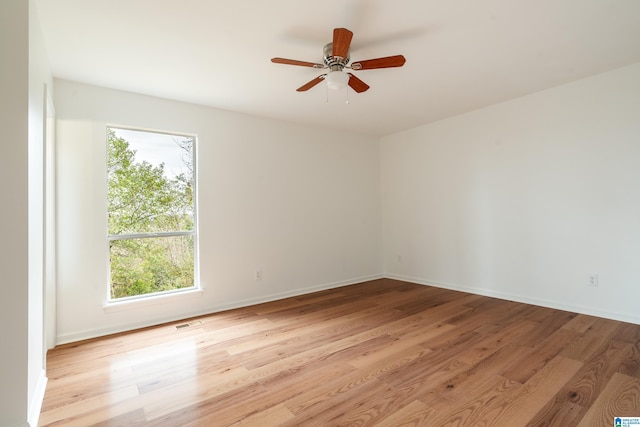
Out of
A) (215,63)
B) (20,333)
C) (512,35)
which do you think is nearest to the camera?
(20,333)

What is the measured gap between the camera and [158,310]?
3309 millimetres

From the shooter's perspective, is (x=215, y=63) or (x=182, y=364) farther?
(x=215, y=63)

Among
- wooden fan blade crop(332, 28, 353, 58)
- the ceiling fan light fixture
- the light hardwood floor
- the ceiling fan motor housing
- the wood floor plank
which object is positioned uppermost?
the ceiling fan motor housing

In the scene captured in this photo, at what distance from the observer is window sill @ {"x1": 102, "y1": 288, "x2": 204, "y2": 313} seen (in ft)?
10.0

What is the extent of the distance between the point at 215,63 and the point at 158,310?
8.48 ft

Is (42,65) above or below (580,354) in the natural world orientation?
above

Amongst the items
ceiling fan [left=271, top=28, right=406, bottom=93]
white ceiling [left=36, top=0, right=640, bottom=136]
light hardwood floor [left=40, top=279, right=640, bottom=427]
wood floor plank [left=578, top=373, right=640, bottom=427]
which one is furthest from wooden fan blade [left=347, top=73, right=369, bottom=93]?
wood floor plank [left=578, top=373, right=640, bottom=427]

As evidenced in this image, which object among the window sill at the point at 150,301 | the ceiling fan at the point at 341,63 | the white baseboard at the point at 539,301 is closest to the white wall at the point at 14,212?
the ceiling fan at the point at 341,63

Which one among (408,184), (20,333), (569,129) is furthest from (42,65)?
(569,129)

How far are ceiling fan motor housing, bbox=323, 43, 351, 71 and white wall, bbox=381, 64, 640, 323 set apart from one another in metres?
2.60

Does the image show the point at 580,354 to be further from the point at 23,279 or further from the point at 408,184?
the point at 23,279

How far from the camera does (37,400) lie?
1845mm

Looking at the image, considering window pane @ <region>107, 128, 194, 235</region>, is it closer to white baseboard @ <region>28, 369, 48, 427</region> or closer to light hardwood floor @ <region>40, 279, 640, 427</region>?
light hardwood floor @ <region>40, 279, 640, 427</region>

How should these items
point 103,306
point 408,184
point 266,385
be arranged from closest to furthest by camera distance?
1. point 266,385
2. point 103,306
3. point 408,184
